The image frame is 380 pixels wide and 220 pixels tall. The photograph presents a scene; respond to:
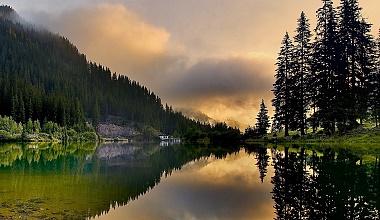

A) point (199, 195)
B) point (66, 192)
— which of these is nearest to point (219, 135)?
point (199, 195)

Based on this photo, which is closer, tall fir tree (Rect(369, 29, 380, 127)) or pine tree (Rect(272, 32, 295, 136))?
tall fir tree (Rect(369, 29, 380, 127))

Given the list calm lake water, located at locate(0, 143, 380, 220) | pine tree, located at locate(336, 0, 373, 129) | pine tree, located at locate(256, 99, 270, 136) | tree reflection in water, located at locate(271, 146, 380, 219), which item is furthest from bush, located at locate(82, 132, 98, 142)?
tree reflection in water, located at locate(271, 146, 380, 219)

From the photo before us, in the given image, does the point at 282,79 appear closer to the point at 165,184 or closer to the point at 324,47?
the point at 324,47

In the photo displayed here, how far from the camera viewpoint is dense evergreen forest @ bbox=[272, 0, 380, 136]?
156 feet

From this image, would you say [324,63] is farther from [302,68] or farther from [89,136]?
[89,136]

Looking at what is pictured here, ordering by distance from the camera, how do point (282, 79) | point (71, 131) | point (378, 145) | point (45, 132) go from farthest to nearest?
point (71, 131), point (45, 132), point (282, 79), point (378, 145)

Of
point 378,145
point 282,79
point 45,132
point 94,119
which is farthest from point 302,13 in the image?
point 94,119

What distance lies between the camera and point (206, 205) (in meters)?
13.7

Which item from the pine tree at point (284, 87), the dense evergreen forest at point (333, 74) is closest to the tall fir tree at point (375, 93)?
the dense evergreen forest at point (333, 74)

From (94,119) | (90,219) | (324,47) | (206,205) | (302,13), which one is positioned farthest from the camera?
(94,119)

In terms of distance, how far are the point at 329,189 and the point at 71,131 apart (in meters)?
115

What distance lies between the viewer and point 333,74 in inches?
2224

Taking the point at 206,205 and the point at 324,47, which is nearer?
the point at 206,205

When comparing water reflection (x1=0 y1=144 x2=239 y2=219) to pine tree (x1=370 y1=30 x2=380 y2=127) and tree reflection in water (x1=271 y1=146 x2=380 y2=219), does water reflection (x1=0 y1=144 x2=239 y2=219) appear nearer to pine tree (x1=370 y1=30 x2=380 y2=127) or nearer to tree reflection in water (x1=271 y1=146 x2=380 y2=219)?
tree reflection in water (x1=271 y1=146 x2=380 y2=219)
